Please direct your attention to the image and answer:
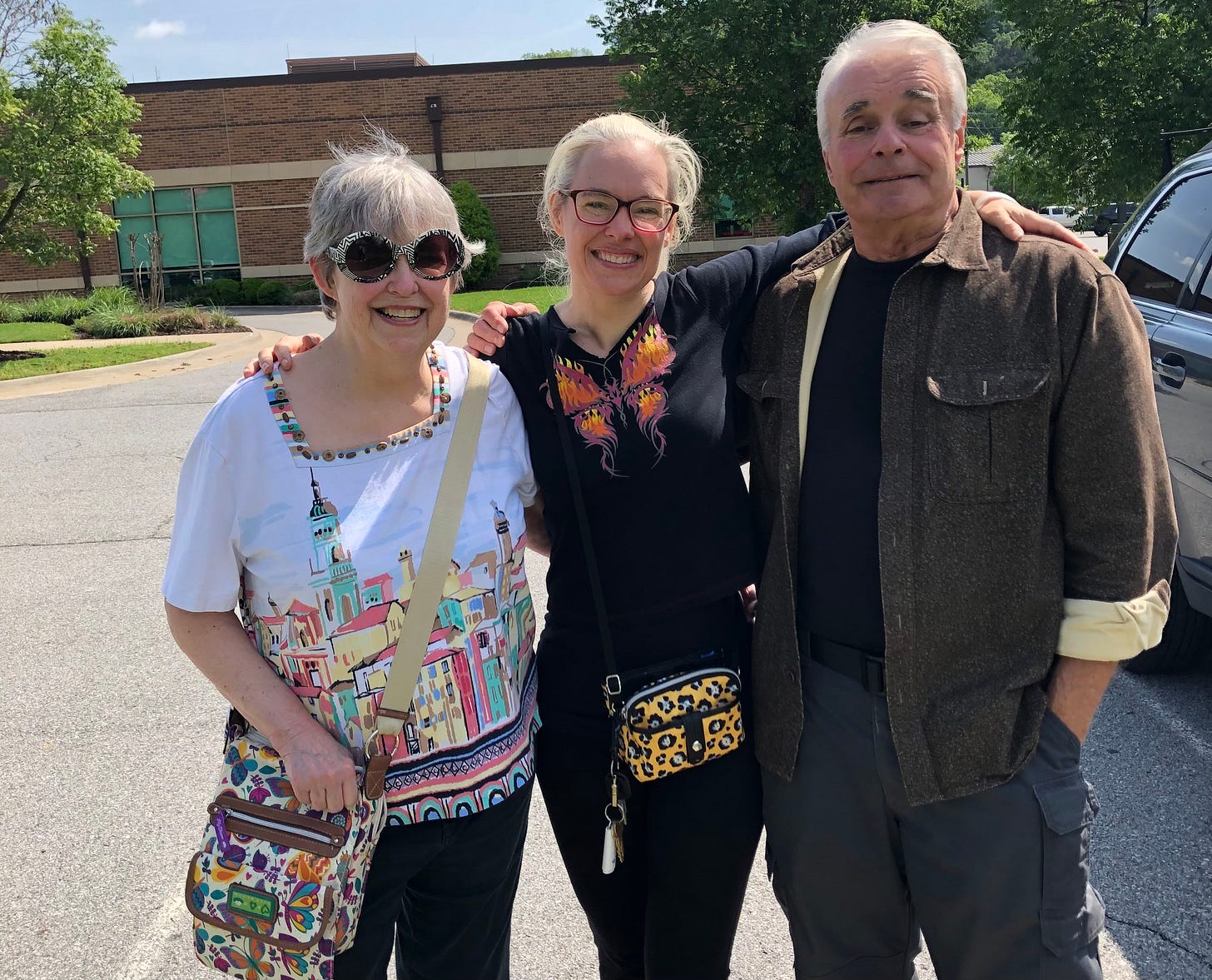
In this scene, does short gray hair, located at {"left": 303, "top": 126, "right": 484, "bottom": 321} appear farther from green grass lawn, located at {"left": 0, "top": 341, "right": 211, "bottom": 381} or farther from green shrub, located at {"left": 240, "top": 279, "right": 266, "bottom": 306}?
green shrub, located at {"left": 240, "top": 279, "right": 266, "bottom": 306}

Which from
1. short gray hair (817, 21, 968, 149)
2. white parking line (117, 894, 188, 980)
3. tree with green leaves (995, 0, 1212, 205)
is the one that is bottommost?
white parking line (117, 894, 188, 980)

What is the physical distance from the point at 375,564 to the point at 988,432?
120cm

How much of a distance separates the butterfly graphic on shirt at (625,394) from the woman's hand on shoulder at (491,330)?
0.18 m

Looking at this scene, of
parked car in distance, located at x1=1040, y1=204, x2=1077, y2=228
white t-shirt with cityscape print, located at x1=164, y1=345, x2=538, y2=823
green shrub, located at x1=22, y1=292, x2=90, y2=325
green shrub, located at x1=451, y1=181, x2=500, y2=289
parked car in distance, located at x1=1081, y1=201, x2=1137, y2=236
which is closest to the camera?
white t-shirt with cityscape print, located at x1=164, y1=345, x2=538, y2=823

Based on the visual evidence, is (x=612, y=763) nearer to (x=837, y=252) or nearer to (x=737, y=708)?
(x=737, y=708)

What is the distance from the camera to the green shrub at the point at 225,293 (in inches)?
1147

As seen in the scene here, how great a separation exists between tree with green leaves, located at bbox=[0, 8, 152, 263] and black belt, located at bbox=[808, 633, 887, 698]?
17.0 meters

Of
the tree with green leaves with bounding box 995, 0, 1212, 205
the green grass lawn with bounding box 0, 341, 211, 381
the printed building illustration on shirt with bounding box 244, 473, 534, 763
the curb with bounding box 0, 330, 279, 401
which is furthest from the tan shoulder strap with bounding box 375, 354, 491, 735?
the green grass lawn with bounding box 0, 341, 211, 381

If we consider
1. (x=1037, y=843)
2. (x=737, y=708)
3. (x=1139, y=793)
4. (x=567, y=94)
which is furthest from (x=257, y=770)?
(x=567, y=94)

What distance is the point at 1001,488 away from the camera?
6.27 ft

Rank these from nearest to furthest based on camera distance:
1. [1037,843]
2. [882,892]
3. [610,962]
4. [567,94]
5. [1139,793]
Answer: [1037,843], [882,892], [610,962], [1139,793], [567,94]

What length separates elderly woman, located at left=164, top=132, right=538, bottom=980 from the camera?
195 cm

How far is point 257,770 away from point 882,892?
Answer: 129 centimetres

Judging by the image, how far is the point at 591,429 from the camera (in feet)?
7.34
